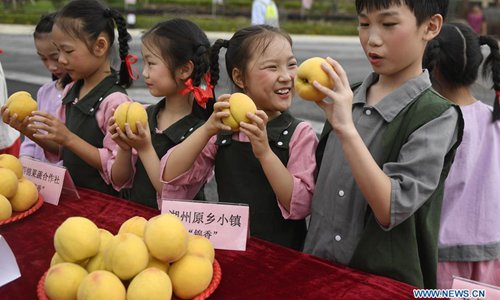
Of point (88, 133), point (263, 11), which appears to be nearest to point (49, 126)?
point (88, 133)

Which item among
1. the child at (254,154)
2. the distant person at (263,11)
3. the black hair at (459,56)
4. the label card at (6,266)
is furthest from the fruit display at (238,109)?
the distant person at (263,11)

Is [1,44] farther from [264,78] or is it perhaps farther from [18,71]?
[264,78]

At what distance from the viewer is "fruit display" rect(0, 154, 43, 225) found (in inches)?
56.3

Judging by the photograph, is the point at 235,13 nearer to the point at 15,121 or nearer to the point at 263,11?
the point at 263,11

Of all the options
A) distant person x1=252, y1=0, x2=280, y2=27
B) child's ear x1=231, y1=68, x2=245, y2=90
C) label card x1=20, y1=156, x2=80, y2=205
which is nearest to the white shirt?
label card x1=20, y1=156, x2=80, y2=205

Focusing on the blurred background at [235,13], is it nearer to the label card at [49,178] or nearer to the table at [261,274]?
the label card at [49,178]

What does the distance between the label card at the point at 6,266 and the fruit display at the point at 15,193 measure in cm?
28

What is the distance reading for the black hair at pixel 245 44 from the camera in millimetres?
1618

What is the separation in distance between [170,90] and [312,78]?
0.72m

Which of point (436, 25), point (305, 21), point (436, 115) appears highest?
point (436, 25)

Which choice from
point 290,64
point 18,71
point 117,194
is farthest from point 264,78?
point 18,71

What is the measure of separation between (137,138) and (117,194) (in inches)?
22.1

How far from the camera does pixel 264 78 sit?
158 centimetres

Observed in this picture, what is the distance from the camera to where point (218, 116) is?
141 cm
